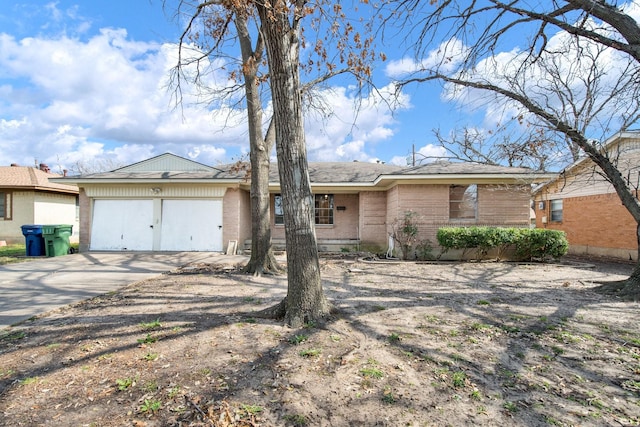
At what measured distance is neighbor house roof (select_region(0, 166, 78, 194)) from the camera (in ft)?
55.7

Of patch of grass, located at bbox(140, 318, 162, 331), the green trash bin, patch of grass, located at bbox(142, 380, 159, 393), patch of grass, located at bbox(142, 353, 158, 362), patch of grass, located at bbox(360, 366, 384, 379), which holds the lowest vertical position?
patch of grass, located at bbox(142, 380, 159, 393)

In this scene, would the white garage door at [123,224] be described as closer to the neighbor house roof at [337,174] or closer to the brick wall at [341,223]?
the neighbor house roof at [337,174]

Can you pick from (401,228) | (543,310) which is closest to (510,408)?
(543,310)

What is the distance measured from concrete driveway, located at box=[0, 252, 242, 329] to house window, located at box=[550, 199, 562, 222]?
15.8 meters

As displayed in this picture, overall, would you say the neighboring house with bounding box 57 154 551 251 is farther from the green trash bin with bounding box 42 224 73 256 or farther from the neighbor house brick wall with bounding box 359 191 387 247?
the green trash bin with bounding box 42 224 73 256

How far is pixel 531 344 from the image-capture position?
409cm

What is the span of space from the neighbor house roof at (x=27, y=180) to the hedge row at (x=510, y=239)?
18382 mm

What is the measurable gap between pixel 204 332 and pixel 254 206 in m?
4.81

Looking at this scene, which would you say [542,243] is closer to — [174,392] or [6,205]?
[174,392]

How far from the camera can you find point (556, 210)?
17.0 meters

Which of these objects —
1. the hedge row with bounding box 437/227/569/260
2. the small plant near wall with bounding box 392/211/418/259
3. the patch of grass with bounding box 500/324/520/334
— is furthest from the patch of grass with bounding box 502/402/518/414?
the small plant near wall with bounding box 392/211/418/259

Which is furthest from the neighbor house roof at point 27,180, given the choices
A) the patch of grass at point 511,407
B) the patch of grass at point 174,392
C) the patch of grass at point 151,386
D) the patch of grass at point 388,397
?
the patch of grass at point 511,407

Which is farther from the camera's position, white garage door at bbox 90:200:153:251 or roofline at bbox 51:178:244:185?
white garage door at bbox 90:200:153:251

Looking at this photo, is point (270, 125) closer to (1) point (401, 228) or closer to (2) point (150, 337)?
(1) point (401, 228)
